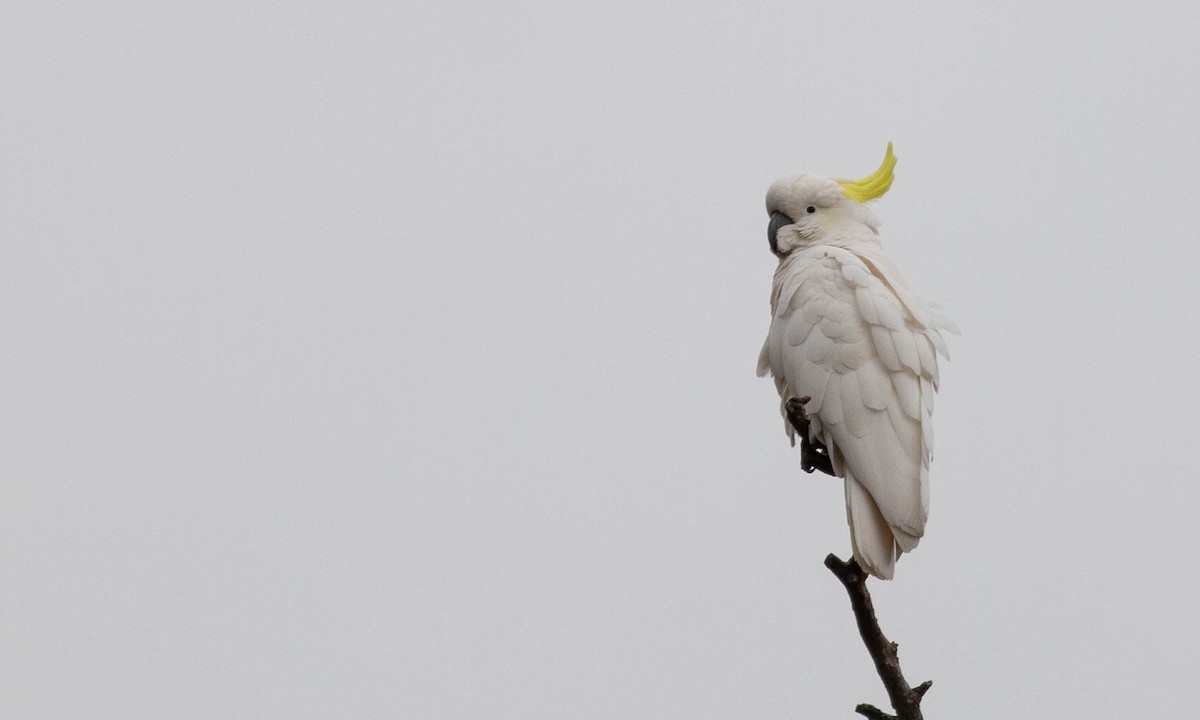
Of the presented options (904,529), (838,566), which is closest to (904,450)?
(904,529)

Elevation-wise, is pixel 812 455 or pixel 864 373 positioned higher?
pixel 864 373

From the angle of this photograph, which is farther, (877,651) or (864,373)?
(864,373)

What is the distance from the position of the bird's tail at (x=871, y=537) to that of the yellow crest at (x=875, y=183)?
2.96ft

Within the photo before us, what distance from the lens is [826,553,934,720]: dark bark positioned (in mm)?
2453

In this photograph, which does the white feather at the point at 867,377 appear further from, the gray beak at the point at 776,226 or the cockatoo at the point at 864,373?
the gray beak at the point at 776,226

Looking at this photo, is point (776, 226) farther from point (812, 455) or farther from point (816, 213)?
point (812, 455)

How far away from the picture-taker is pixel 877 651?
2471 mm

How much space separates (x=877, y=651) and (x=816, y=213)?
123cm

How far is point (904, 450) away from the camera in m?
2.71

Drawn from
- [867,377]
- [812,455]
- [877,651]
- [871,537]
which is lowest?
[877,651]

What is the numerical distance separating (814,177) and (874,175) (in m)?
0.18

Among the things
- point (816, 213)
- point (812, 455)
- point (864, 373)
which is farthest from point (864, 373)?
point (816, 213)

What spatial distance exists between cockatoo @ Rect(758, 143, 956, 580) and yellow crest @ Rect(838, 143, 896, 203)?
143 millimetres

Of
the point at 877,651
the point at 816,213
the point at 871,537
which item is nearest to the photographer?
the point at 877,651
